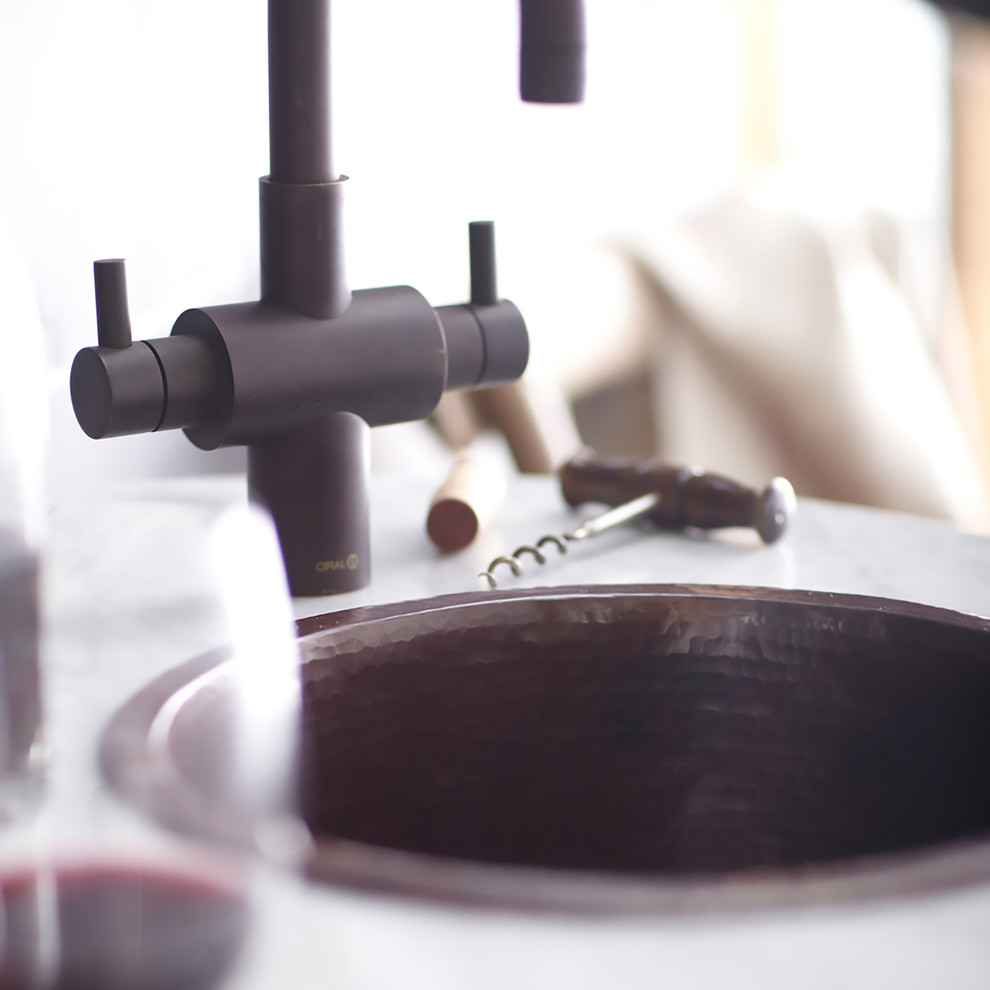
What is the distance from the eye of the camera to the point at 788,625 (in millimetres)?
574

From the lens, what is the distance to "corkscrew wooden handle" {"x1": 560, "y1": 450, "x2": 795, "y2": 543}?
2.28 ft

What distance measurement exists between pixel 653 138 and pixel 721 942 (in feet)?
6.53

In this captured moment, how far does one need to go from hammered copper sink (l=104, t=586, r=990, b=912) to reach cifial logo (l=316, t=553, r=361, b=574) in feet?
0.15

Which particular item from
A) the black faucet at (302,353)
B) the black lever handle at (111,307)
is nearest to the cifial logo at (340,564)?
the black faucet at (302,353)

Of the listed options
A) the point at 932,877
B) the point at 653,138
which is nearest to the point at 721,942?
the point at 932,877

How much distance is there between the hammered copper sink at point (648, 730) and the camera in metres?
0.54

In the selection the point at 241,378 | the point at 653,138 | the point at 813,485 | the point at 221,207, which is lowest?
the point at 813,485

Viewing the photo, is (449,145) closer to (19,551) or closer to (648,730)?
(648,730)

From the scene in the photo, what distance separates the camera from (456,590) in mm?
611

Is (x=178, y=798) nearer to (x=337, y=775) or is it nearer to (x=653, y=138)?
(x=337, y=775)

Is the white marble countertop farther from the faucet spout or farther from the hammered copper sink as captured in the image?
the faucet spout

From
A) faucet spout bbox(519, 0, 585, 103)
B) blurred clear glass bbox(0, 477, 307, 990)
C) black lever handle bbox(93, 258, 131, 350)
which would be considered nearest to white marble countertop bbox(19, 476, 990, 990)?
blurred clear glass bbox(0, 477, 307, 990)

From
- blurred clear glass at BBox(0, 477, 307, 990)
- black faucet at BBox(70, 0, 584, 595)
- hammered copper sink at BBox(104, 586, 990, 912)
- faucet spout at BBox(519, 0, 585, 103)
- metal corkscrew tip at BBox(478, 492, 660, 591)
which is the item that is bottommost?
hammered copper sink at BBox(104, 586, 990, 912)

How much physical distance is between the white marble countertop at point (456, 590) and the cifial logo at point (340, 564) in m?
0.01
